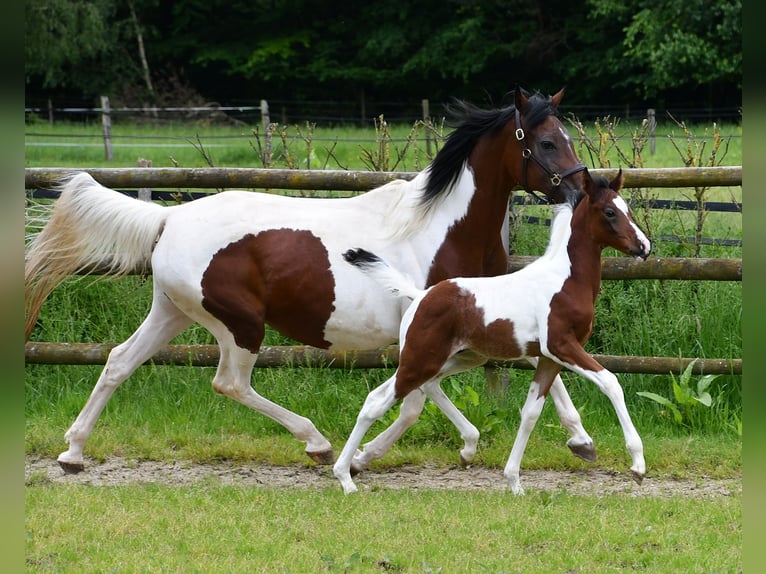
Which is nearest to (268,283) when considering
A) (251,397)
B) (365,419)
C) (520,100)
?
(251,397)

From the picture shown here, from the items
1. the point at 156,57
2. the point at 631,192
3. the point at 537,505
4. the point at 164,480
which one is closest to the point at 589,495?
the point at 537,505

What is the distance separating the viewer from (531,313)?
457 cm

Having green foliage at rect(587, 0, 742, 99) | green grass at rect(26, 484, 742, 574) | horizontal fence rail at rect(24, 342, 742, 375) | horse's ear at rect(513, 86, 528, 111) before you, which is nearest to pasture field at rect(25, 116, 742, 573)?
green grass at rect(26, 484, 742, 574)

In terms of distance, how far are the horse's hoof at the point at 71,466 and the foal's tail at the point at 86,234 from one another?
804 mm

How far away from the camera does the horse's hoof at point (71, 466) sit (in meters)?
5.29

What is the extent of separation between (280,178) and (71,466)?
217cm

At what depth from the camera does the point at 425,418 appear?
19.2 ft

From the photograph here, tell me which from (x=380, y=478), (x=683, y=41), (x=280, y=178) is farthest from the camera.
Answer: (x=683, y=41)

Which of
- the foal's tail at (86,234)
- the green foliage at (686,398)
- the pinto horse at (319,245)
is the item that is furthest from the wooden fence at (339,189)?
the pinto horse at (319,245)

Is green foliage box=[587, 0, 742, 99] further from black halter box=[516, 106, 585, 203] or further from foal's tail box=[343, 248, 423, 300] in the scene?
foal's tail box=[343, 248, 423, 300]

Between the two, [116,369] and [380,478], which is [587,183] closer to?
[380,478]

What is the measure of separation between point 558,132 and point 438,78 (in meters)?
31.3

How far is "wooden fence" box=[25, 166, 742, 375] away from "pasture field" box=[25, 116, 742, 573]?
19 centimetres

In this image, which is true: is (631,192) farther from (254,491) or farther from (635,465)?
(254,491)
